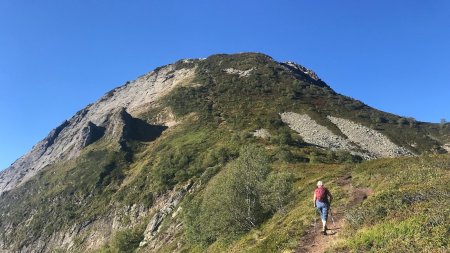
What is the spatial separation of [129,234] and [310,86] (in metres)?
124

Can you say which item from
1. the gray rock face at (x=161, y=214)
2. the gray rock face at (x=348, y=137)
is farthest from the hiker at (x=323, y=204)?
the gray rock face at (x=348, y=137)

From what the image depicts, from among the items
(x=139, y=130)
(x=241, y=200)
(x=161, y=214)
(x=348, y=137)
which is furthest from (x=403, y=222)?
(x=139, y=130)

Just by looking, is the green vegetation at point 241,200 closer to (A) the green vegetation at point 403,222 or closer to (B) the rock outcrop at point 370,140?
(A) the green vegetation at point 403,222

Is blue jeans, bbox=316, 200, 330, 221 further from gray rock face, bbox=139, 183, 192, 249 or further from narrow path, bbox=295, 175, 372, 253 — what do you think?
gray rock face, bbox=139, 183, 192, 249

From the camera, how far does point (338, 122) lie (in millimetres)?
149875

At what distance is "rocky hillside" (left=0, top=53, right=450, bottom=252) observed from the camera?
92750 mm

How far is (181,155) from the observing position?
12350 centimetres

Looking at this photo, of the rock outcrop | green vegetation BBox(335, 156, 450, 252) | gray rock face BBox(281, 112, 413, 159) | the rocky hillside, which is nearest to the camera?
green vegetation BBox(335, 156, 450, 252)

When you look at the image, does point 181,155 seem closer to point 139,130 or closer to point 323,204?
point 139,130

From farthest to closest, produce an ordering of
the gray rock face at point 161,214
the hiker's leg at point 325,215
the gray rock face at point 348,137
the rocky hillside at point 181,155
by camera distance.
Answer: the gray rock face at point 348,137
the rocky hillside at point 181,155
the gray rock face at point 161,214
the hiker's leg at point 325,215

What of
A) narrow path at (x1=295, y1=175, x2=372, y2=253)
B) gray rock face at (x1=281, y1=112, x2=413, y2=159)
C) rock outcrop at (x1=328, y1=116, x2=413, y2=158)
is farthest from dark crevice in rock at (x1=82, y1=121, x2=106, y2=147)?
narrow path at (x1=295, y1=175, x2=372, y2=253)

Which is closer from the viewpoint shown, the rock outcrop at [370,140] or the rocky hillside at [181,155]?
the rocky hillside at [181,155]

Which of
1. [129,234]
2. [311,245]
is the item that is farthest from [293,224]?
[129,234]

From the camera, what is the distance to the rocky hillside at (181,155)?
304ft
